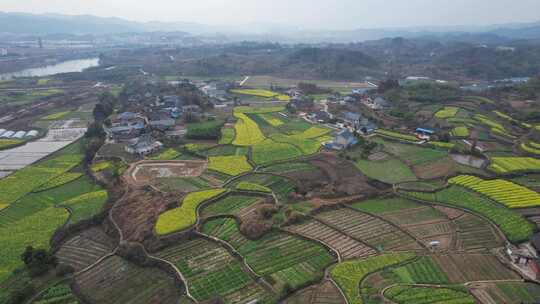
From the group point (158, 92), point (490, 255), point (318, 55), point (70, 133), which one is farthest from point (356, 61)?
point (490, 255)

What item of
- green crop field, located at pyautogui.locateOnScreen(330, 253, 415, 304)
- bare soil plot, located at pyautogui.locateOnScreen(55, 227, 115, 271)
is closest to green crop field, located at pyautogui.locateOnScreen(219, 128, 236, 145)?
bare soil plot, located at pyautogui.locateOnScreen(55, 227, 115, 271)

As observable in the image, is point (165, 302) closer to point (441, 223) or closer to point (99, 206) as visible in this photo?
point (99, 206)

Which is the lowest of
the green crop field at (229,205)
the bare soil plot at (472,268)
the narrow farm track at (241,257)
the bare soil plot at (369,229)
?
the narrow farm track at (241,257)

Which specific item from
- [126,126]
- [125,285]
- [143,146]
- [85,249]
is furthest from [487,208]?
[126,126]

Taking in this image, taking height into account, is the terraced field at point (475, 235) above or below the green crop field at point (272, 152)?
below

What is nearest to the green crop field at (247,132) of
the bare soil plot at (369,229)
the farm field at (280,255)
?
the bare soil plot at (369,229)

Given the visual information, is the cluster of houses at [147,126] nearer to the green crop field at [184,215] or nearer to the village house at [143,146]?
the village house at [143,146]

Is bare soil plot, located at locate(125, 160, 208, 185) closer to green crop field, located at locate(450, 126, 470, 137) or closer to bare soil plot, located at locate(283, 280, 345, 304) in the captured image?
bare soil plot, located at locate(283, 280, 345, 304)
